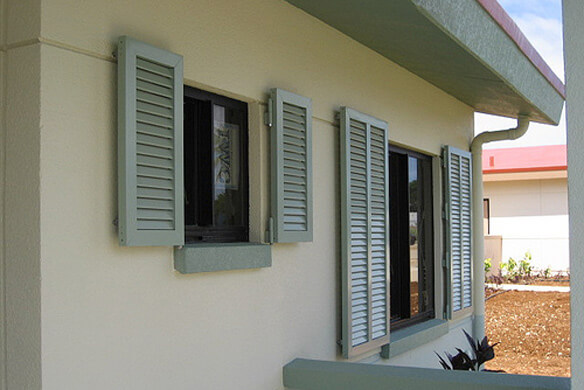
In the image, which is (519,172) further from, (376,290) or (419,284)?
(376,290)

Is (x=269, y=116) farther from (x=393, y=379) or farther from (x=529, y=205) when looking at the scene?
(x=529, y=205)

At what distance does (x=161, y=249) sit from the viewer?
351 cm

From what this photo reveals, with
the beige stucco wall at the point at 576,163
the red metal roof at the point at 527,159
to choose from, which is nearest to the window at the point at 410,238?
the beige stucco wall at the point at 576,163

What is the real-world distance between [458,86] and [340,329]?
322 centimetres

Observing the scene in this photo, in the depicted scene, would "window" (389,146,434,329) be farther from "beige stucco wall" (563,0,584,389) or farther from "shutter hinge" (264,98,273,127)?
"beige stucco wall" (563,0,584,389)

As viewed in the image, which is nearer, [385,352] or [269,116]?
[269,116]

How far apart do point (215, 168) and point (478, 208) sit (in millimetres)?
5344

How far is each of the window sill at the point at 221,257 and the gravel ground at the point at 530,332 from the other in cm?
626

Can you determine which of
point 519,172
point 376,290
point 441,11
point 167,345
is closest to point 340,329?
point 376,290

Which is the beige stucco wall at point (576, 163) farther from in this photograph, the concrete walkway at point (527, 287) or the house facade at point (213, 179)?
the concrete walkway at point (527, 287)

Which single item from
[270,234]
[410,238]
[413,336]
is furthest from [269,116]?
[410,238]

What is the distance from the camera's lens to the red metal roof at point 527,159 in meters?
18.9

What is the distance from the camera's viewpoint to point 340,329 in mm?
5195

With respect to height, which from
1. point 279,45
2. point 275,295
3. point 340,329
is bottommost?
point 340,329
